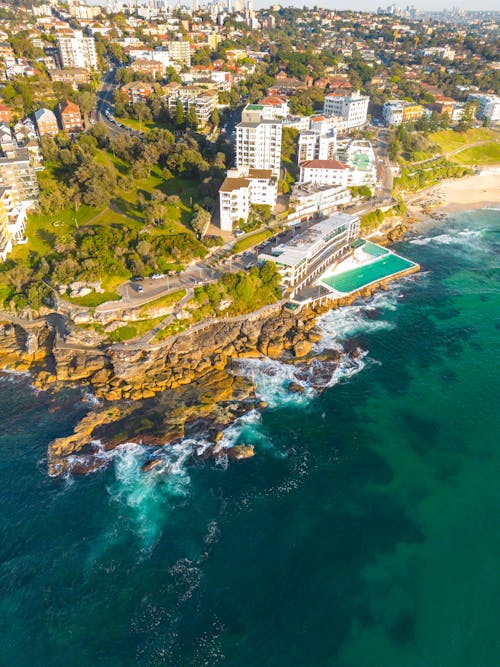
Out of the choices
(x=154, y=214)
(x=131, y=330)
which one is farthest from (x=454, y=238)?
(x=131, y=330)

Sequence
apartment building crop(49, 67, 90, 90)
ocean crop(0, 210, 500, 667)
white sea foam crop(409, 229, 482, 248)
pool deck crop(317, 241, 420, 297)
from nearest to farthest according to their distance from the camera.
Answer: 1. ocean crop(0, 210, 500, 667)
2. pool deck crop(317, 241, 420, 297)
3. white sea foam crop(409, 229, 482, 248)
4. apartment building crop(49, 67, 90, 90)

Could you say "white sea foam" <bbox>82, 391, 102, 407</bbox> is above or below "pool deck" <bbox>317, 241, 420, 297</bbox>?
below

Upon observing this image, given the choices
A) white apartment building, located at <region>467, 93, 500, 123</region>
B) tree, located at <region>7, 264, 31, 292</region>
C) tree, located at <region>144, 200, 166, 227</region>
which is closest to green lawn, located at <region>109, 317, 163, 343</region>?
tree, located at <region>7, 264, 31, 292</region>

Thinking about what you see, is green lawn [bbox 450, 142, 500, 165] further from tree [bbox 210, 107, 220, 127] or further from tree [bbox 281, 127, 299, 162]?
tree [bbox 210, 107, 220, 127]

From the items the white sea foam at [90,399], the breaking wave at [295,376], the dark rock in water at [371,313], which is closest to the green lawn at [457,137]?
the dark rock in water at [371,313]

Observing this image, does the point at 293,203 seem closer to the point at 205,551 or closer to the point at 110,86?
the point at 205,551

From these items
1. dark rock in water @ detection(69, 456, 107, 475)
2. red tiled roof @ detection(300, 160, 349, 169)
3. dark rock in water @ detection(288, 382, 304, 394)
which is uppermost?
red tiled roof @ detection(300, 160, 349, 169)

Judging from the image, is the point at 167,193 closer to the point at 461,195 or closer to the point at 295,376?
the point at 295,376
